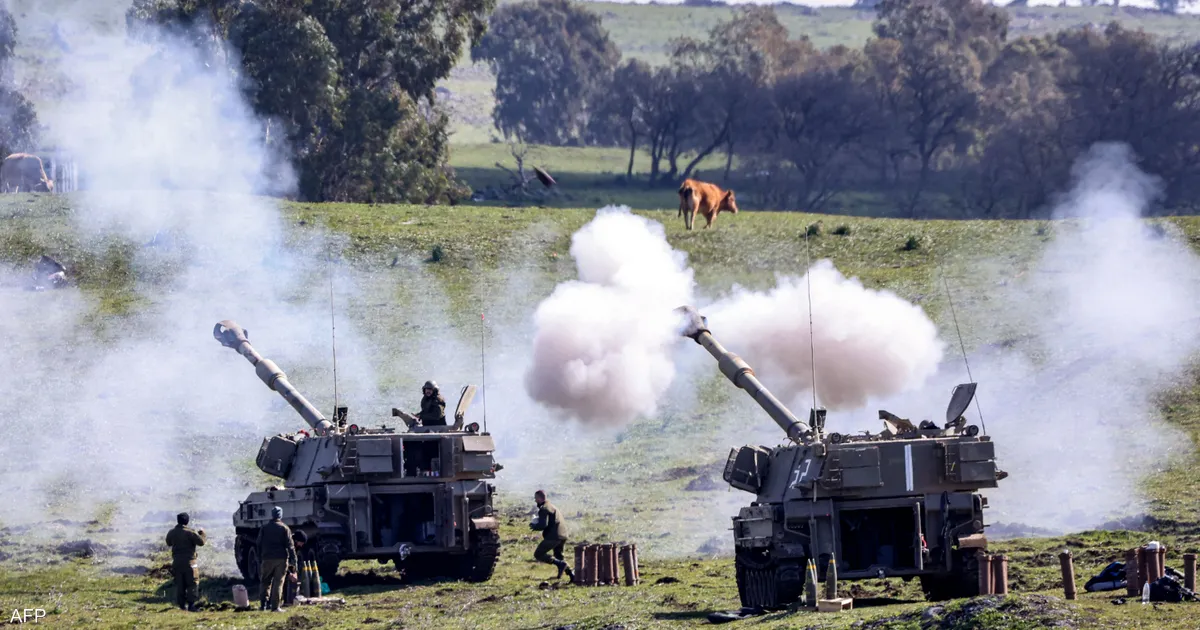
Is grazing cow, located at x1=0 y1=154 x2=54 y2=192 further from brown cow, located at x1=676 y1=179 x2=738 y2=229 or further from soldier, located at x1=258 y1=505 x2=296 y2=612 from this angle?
soldier, located at x1=258 y1=505 x2=296 y2=612

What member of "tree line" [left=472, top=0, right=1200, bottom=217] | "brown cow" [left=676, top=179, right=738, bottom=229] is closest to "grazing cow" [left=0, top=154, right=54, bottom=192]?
"brown cow" [left=676, top=179, right=738, bottom=229]

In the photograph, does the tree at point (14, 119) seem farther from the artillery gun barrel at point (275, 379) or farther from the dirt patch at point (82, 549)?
the dirt patch at point (82, 549)

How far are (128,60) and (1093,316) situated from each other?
3398 centimetres

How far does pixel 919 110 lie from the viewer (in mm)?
116062

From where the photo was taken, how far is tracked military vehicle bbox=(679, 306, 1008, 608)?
27172 millimetres

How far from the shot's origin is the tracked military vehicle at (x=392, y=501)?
32062 mm

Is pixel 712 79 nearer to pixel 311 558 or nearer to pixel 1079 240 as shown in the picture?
pixel 1079 240

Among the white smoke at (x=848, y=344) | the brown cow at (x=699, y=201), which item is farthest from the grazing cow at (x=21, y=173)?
the white smoke at (x=848, y=344)

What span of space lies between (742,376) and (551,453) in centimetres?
1638

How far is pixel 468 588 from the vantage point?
3134 cm

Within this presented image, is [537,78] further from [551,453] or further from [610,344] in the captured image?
[610,344]

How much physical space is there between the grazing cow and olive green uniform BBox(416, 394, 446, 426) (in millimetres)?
51164

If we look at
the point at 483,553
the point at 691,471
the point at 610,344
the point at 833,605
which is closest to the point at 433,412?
the point at 483,553

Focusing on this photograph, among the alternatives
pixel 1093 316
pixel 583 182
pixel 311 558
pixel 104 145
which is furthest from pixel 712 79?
pixel 311 558
